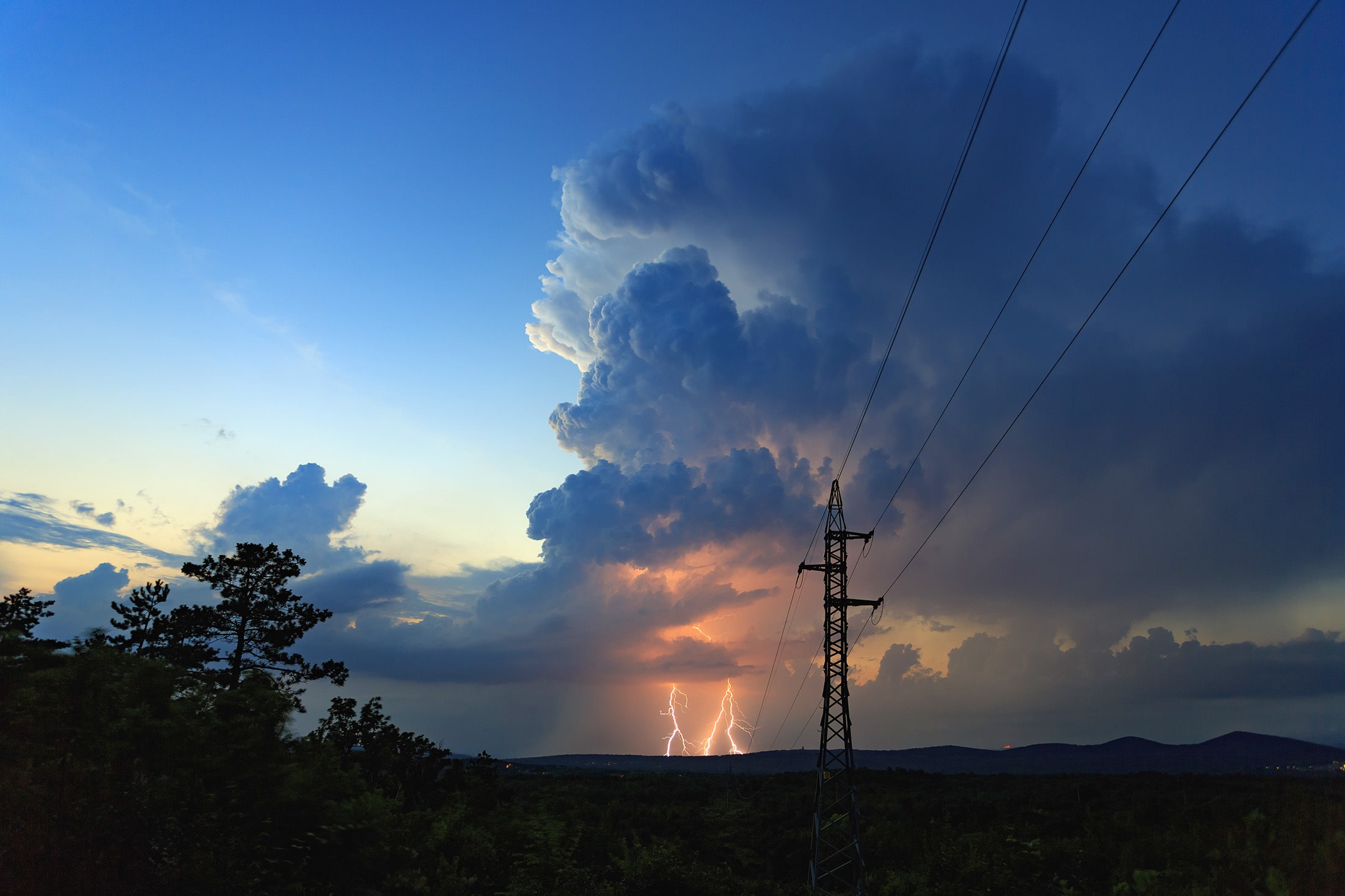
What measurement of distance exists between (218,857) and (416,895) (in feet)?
16.9

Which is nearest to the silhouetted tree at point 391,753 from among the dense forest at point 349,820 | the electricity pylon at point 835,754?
the dense forest at point 349,820

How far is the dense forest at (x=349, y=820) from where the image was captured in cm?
1146

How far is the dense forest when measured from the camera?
37.6ft

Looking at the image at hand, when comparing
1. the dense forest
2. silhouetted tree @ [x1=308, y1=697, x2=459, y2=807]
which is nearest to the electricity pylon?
the dense forest

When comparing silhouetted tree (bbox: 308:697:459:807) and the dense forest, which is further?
silhouetted tree (bbox: 308:697:459:807)

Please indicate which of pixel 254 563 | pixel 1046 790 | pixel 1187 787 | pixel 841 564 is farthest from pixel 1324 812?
pixel 254 563

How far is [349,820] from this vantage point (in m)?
14.7

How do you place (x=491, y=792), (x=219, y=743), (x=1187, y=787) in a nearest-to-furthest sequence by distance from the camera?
(x=219, y=743), (x=491, y=792), (x=1187, y=787)

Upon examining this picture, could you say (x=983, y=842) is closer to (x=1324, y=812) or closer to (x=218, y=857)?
(x=1324, y=812)

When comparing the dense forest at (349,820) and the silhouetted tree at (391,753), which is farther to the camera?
the silhouetted tree at (391,753)

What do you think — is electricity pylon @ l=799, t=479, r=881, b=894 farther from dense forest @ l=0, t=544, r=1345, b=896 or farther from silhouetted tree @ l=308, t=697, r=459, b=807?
silhouetted tree @ l=308, t=697, r=459, b=807

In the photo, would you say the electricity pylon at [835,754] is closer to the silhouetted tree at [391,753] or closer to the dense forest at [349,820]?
the dense forest at [349,820]

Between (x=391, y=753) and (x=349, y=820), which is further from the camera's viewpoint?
(x=391, y=753)

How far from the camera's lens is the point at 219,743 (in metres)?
14.0
